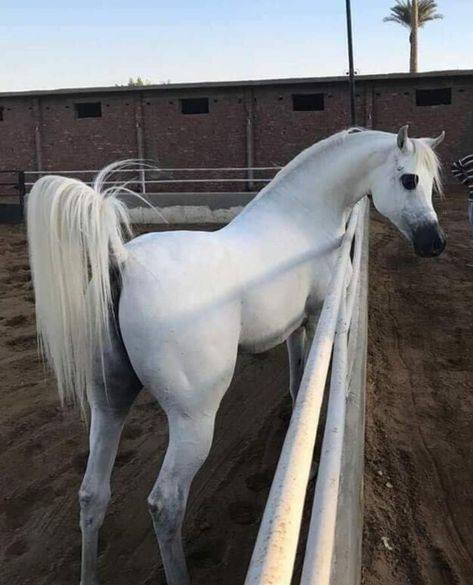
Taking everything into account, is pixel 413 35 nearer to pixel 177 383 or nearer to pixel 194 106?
pixel 194 106

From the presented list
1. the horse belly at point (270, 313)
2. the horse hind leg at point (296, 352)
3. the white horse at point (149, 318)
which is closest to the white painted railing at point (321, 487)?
the horse belly at point (270, 313)

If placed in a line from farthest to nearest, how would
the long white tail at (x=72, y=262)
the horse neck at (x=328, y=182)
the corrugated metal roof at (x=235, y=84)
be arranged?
the corrugated metal roof at (x=235, y=84) → the horse neck at (x=328, y=182) → the long white tail at (x=72, y=262)

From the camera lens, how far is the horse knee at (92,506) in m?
2.54

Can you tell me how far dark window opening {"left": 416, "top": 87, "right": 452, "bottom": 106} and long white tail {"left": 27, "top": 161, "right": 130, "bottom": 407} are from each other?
17.7 metres

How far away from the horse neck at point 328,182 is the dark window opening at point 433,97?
16155mm

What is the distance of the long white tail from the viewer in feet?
7.20

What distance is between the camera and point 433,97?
1812 cm

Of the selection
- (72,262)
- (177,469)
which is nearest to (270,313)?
(177,469)

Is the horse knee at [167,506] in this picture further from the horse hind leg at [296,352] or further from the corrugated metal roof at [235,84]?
the corrugated metal roof at [235,84]

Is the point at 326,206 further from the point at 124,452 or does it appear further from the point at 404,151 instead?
the point at 124,452

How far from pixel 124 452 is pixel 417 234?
225cm

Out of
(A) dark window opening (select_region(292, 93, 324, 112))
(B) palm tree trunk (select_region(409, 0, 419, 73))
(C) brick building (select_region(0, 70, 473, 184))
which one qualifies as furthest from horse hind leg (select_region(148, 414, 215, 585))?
(B) palm tree trunk (select_region(409, 0, 419, 73))

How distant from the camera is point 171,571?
7.89 feet

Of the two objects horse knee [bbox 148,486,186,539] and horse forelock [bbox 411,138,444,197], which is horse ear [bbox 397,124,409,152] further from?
horse knee [bbox 148,486,186,539]
